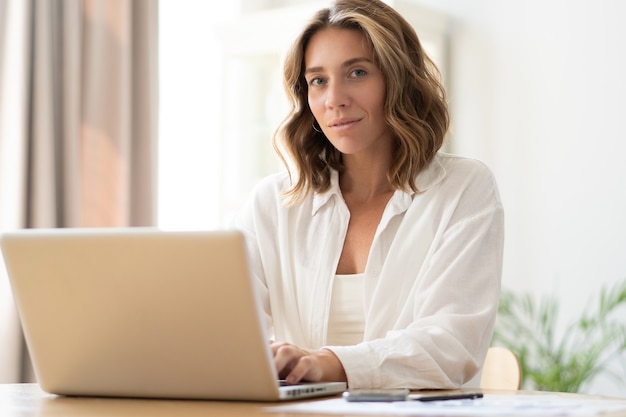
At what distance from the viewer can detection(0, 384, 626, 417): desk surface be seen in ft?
3.99

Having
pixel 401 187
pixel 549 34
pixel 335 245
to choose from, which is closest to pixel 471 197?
pixel 401 187

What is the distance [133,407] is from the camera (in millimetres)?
1329

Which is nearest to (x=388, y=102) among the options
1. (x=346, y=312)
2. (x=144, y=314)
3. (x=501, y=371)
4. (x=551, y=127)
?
(x=346, y=312)

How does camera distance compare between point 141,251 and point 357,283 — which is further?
point 357,283

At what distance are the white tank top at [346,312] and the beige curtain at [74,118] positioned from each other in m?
1.59

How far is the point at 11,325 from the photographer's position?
3.24 meters

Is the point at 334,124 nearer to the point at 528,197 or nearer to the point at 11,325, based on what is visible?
the point at 11,325

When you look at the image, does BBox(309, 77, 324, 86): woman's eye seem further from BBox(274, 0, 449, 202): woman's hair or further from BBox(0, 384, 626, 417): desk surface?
BBox(0, 384, 626, 417): desk surface

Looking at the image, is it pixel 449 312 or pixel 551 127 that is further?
pixel 551 127

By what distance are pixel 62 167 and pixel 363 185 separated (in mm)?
1598

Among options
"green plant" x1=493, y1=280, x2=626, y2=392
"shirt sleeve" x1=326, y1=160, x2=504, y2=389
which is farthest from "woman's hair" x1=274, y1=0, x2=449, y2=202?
"green plant" x1=493, y1=280, x2=626, y2=392

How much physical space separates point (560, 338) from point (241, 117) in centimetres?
161

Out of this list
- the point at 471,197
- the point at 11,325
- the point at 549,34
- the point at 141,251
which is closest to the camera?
the point at 141,251

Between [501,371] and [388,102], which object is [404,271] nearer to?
[388,102]
